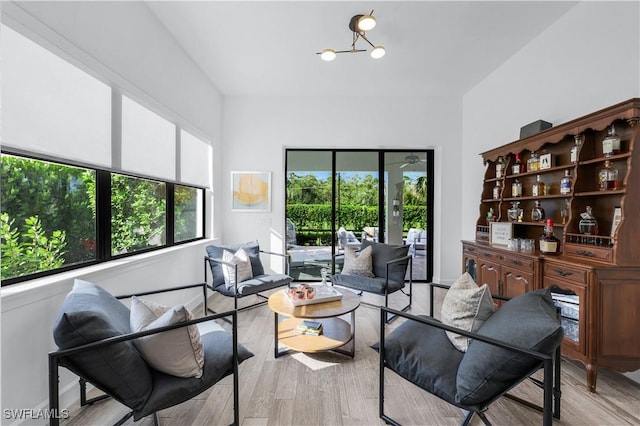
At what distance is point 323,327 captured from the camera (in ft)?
8.75

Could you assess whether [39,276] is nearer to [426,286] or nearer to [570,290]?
[570,290]

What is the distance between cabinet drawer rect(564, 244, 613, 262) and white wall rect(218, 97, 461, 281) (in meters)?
2.31

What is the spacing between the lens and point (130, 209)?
2643mm

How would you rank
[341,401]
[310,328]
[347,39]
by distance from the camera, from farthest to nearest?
[347,39] < [310,328] < [341,401]

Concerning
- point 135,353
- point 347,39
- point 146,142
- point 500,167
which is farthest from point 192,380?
point 500,167

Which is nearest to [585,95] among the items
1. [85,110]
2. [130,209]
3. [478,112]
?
[478,112]

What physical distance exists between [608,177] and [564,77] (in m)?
1.24

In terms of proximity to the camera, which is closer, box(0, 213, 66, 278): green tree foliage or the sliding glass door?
box(0, 213, 66, 278): green tree foliage

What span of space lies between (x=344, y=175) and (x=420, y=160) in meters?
1.31

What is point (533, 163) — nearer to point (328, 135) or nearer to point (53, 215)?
point (328, 135)

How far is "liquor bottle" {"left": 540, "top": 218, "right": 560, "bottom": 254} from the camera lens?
2.58 metres

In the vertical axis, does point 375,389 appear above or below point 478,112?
below

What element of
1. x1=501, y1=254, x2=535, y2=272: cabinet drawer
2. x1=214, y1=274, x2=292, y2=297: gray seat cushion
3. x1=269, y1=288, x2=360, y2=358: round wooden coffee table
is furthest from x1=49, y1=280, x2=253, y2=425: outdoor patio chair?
x1=501, y1=254, x2=535, y2=272: cabinet drawer

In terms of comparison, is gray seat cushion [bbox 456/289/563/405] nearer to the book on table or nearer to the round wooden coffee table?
the round wooden coffee table
